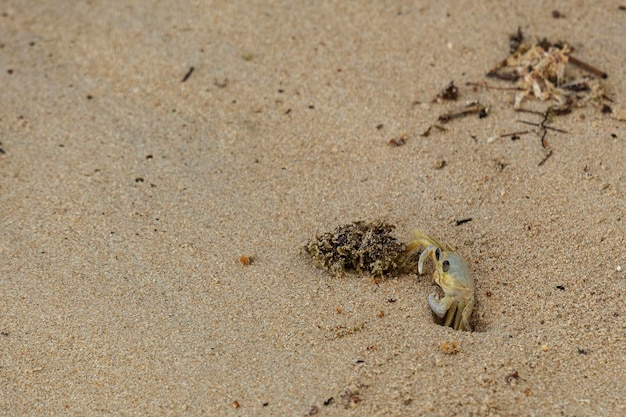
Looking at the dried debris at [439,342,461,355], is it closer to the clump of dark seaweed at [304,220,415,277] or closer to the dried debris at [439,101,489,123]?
the clump of dark seaweed at [304,220,415,277]

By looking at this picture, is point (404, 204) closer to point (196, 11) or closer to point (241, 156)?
point (241, 156)

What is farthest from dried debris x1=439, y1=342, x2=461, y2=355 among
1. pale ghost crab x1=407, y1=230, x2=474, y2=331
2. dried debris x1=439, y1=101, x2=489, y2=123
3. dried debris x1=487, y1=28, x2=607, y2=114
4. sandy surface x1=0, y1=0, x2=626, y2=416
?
dried debris x1=487, y1=28, x2=607, y2=114

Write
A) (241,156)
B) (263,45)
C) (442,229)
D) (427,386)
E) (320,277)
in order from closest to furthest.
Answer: (427,386) < (320,277) < (442,229) < (241,156) < (263,45)

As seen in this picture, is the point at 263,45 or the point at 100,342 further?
the point at 263,45

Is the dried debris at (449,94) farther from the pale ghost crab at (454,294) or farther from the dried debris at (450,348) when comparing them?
the dried debris at (450,348)

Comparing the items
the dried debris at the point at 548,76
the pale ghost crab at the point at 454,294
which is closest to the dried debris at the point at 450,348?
the pale ghost crab at the point at 454,294

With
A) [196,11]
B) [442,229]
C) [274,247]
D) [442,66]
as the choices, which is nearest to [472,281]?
[442,229]

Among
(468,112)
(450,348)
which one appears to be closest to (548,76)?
(468,112)
